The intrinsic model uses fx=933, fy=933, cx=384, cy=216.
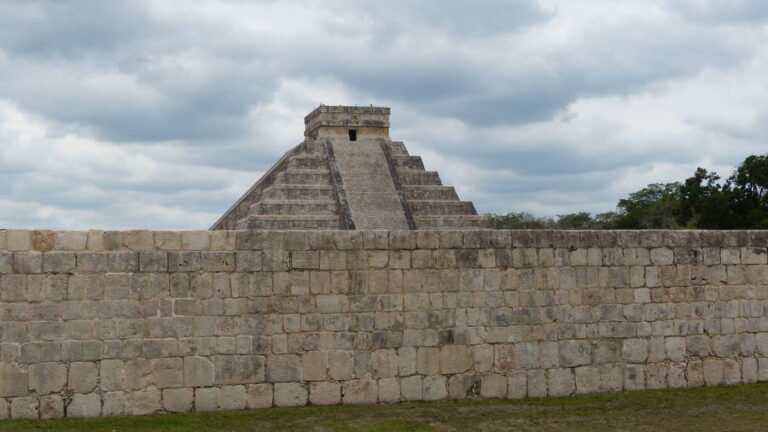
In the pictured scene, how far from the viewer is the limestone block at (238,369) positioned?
36.0ft

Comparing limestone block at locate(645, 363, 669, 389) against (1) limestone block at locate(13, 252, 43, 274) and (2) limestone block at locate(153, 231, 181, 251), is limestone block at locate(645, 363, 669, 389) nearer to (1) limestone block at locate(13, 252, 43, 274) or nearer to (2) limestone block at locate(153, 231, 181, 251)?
(2) limestone block at locate(153, 231, 181, 251)

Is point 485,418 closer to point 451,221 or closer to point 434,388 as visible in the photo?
point 434,388

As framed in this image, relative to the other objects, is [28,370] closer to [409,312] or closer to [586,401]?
[409,312]

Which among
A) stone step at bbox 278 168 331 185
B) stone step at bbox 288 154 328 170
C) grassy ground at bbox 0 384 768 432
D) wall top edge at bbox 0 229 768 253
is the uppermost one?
stone step at bbox 288 154 328 170

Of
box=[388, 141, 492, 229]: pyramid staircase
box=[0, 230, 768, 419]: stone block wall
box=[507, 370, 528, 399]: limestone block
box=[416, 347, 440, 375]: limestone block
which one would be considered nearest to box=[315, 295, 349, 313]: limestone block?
box=[0, 230, 768, 419]: stone block wall

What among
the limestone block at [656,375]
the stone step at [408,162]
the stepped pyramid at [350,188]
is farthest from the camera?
the stone step at [408,162]

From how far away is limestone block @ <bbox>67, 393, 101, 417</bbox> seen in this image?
10.6 metres

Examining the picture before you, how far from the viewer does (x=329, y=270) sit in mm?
11406

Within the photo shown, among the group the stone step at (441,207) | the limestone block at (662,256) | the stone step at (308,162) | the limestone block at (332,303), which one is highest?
the stone step at (308,162)

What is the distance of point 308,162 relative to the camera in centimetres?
3719

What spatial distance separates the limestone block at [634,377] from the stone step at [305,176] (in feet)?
74.7

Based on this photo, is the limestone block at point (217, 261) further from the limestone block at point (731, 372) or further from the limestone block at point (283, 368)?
the limestone block at point (731, 372)

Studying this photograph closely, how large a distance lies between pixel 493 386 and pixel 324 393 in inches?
87.5

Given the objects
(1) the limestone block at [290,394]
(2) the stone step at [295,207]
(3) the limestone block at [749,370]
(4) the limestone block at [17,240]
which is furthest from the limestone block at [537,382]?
(2) the stone step at [295,207]
